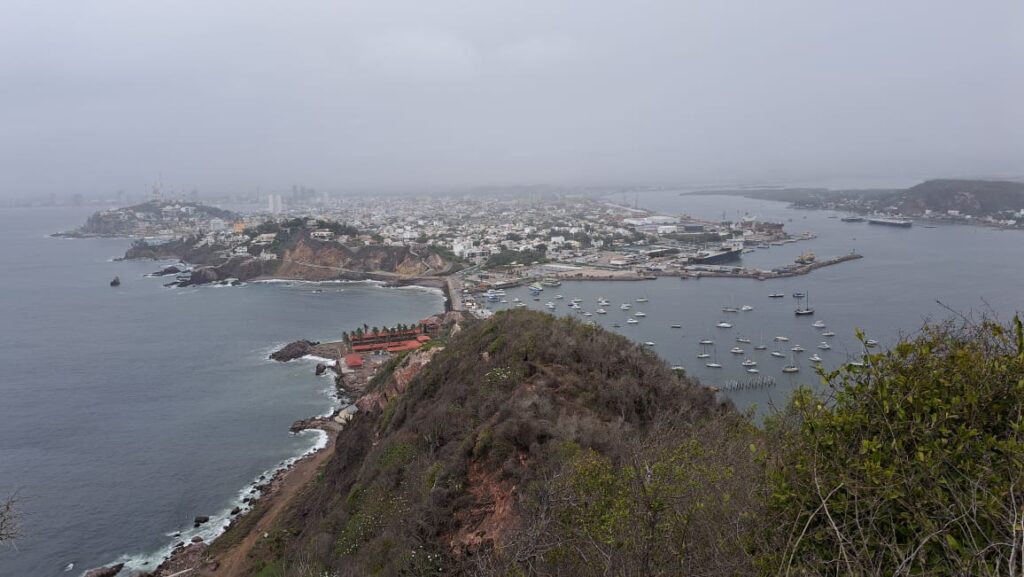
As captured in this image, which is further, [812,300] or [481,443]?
[812,300]

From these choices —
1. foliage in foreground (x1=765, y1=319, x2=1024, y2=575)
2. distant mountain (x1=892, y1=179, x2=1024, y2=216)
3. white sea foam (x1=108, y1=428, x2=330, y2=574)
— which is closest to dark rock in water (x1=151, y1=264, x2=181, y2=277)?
white sea foam (x1=108, y1=428, x2=330, y2=574)

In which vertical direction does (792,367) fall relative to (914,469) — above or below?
below

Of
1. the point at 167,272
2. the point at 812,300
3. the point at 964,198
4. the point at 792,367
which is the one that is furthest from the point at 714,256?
the point at 167,272

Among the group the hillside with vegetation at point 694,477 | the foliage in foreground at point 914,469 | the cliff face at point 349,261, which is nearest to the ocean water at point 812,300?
the hillside with vegetation at point 694,477

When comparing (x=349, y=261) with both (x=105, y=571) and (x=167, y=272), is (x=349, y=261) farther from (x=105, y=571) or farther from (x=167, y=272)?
(x=105, y=571)

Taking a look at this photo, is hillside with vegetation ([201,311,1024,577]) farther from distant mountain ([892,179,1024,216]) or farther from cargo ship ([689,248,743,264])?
distant mountain ([892,179,1024,216])

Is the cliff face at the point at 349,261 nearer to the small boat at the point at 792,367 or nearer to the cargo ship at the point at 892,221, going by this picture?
the small boat at the point at 792,367
